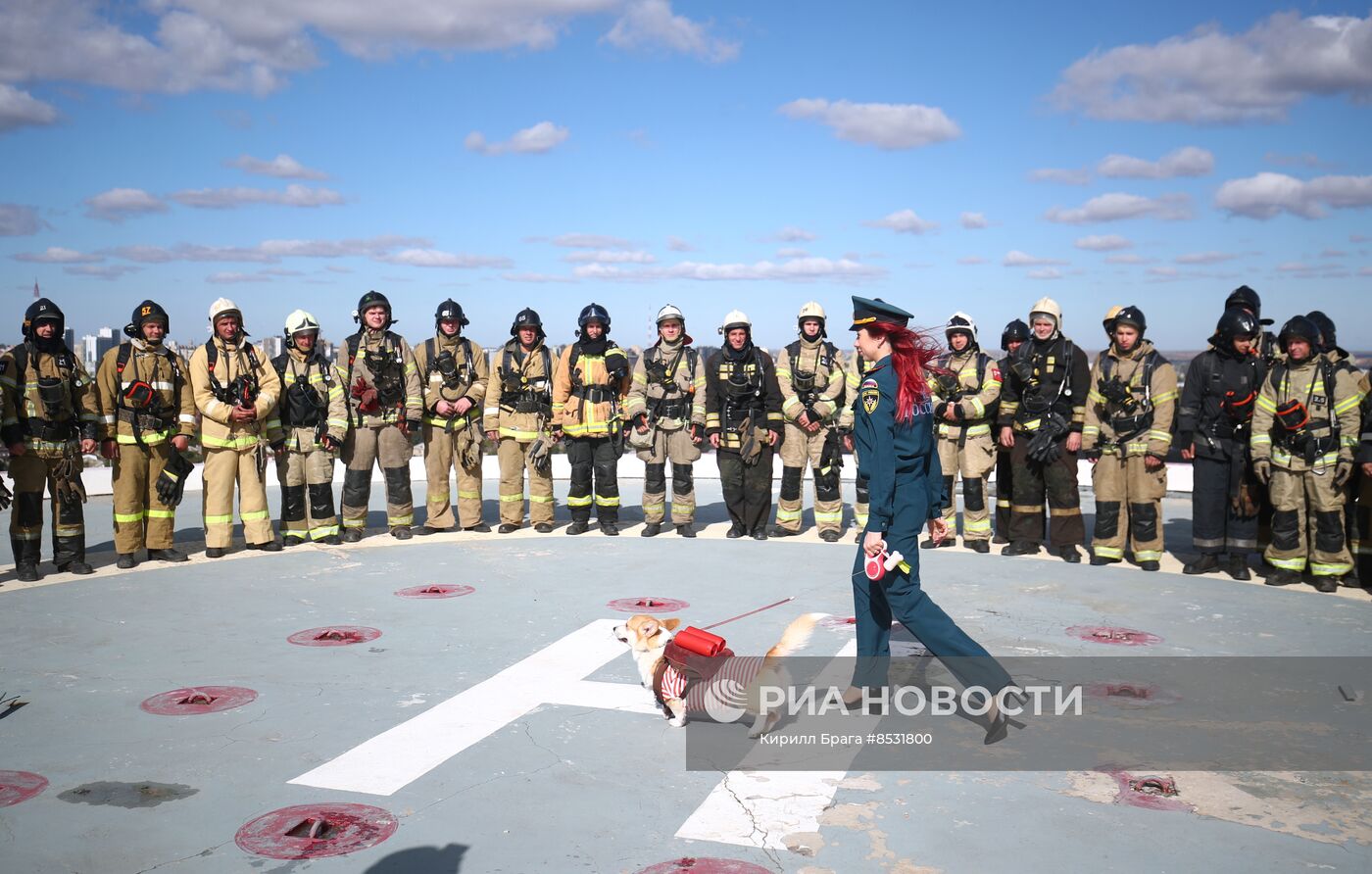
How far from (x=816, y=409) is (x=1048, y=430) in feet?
7.32

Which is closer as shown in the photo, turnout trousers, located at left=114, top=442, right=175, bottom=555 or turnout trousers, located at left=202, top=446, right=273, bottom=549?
turnout trousers, located at left=114, top=442, right=175, bottom=555

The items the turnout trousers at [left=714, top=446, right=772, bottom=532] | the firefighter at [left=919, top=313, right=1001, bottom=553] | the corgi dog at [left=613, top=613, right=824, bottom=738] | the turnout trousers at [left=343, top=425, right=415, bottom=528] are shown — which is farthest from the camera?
the turnout trousers at [left=714, top=446, right=772, bottom=532]

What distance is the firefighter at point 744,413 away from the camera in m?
10.7

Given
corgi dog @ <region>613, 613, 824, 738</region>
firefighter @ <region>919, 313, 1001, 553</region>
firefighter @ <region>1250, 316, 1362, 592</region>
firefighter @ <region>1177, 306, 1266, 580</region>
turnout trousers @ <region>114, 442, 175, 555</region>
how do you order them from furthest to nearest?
firefighter @ <region>919, 313, 1001, 553</region>, turnout trousers @ <region>114, 442, 175, 555</region>, firefighter @ <region>1177, 306, 1266, 580</region>, firefighter @ <region>1250, 316, 1362, 592</region>, corgi dog @ <region>613, 613, 824, 738</region>

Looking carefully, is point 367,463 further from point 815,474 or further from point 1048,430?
point 1048,430

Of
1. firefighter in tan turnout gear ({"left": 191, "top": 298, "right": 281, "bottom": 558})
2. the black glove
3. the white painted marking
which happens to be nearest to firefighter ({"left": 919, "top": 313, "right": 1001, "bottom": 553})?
the white painted marking

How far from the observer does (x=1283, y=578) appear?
8.88 metres

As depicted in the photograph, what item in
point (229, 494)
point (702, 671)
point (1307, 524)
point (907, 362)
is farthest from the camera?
point (229, 494)

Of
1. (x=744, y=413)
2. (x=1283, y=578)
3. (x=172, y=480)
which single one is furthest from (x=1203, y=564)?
(x=172, y=480)

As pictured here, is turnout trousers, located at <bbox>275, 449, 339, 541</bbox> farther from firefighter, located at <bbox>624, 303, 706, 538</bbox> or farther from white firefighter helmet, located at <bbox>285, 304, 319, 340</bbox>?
firefighter, located at <bbox>624, 303, 706, 538</bbox>

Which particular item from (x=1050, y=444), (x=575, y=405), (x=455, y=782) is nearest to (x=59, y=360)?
(x=575, y=405)

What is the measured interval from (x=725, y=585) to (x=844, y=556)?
1731 mm

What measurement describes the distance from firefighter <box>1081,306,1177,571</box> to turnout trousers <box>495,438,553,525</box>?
17.6ft

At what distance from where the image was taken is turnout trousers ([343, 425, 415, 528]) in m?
10.5
